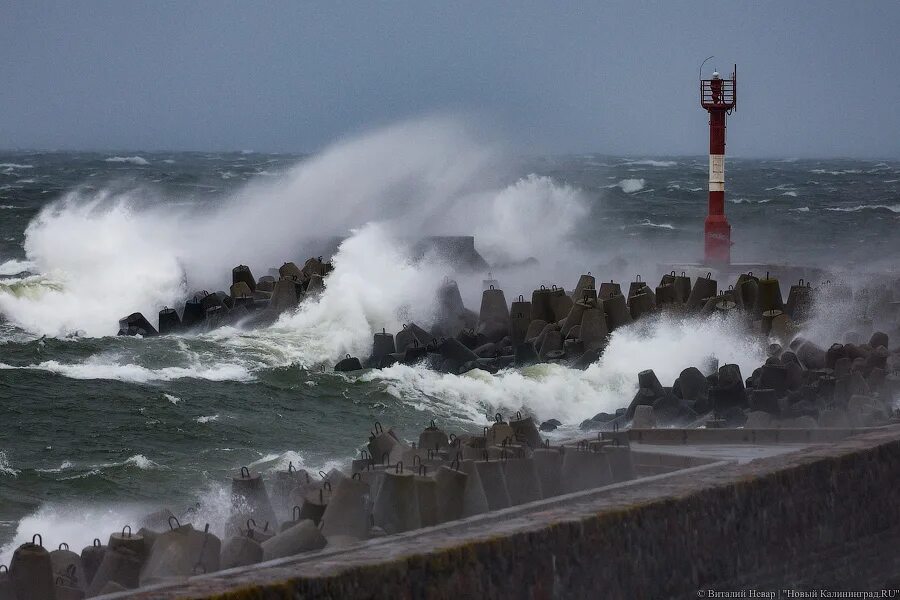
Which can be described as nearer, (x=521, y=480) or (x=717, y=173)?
(x=521, y=480)

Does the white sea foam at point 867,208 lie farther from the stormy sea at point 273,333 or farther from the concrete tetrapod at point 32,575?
the concrete tetrapod at point 32,575

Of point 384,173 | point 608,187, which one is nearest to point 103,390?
point 384,173

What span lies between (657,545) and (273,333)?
47.3 ft

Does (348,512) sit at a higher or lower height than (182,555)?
higher

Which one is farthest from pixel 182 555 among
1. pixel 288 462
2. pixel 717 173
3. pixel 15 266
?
pixel 15 266

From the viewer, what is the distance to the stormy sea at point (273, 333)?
536 inches

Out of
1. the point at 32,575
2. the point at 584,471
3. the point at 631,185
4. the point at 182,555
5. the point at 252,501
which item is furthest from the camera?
the point at 631,185

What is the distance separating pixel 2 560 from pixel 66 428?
5.47 meters

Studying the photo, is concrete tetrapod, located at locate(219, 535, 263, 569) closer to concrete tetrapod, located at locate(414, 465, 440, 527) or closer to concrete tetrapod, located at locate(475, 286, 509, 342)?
concrete tetrapod, located at locate(414, 465, 440, 527)

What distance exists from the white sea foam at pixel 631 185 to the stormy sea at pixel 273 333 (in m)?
18.7

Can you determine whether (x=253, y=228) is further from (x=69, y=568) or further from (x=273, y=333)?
(x=69, y=568)

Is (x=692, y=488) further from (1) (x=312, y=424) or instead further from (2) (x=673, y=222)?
(2) (x=673, y=222)

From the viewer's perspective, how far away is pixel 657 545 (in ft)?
21.2

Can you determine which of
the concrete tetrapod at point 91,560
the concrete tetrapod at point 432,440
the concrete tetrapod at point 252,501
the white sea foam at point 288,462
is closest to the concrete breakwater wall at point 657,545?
the concrete tetrapod at point 91,560
